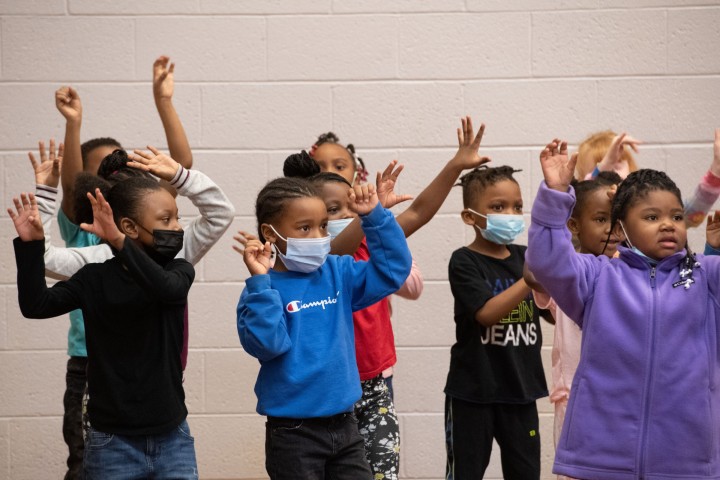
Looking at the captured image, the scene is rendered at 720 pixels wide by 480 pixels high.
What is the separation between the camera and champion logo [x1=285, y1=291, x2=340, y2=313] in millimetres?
2846

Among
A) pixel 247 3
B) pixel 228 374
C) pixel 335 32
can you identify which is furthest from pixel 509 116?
pixel 228 374

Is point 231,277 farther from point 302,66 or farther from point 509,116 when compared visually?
point 509,116

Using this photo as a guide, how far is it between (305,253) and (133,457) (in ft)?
2.61

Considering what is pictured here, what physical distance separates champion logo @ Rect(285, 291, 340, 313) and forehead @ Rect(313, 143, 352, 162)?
123 cm

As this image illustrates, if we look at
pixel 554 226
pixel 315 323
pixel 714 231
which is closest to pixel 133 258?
pixel 315 323

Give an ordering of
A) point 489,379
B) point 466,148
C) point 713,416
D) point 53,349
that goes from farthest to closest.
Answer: point 53,349 < point 489,379 < point 466,148 < point 713,416

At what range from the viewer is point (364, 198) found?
285cm

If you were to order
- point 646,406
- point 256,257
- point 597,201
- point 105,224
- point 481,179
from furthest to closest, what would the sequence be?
point 481,179 → point 597,201 → point 256,257 → point 105,224 → point 646,406

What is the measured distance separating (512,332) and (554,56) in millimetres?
1732

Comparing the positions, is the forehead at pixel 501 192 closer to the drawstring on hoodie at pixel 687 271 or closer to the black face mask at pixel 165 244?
the drawstring on hoodie at pixel 687 271

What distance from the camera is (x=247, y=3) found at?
4.64 meters

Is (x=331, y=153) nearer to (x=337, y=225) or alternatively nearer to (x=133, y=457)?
(x=337, y=225)

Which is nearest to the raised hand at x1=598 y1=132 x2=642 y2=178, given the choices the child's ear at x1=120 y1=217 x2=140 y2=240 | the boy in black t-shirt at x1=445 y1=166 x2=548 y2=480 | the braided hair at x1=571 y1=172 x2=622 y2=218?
the braided hair at x1=571 y1=172 x2=622 y2=218

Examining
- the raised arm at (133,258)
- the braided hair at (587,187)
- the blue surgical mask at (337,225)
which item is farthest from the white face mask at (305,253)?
the braided hair at (587,187)
